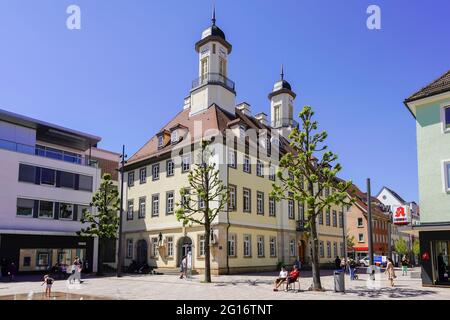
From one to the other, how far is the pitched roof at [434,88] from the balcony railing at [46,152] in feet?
94.2

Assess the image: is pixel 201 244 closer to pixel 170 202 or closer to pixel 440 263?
pixel 170 202

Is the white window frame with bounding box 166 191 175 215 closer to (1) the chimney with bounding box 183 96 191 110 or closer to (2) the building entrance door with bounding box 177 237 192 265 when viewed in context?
(2) the building entrance door with bounding box 177 237 192 265

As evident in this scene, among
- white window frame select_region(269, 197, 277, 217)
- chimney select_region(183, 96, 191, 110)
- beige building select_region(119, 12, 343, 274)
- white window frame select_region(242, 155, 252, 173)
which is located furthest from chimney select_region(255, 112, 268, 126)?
Result: white window frame select_region(242, 155, 252, 173)

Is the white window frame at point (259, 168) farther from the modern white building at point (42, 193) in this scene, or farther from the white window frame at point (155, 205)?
the modern white building at point (42, 193)

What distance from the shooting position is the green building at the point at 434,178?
21.4m

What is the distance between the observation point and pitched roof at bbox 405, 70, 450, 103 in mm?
22203

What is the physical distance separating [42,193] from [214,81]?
17.9 m

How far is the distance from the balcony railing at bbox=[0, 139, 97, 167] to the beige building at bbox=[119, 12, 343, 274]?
4659 millimetres

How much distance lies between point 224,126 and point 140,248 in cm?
1387

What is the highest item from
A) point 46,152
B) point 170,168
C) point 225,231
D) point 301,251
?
point 46,152

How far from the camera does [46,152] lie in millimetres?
37312

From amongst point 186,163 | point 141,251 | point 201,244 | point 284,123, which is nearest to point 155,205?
point 141,251
